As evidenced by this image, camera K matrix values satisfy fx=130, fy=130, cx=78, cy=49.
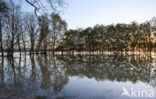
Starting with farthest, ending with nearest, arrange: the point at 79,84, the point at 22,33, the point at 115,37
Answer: the point at 115,37 → the point at 22,33 → the point at 79,84

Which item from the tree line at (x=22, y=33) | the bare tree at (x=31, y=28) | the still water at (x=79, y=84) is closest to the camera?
the still water at (x=79, y=84)

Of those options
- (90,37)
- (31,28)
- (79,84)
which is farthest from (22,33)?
(79,84)

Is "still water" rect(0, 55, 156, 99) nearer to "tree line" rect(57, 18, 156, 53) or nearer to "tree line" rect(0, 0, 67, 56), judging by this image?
"tree line" rect(0, 0, 67, 56)

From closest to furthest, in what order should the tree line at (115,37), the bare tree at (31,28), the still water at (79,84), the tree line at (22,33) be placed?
1. the still water at (79,84)
2. the tree line at (22,33)
3. the bare tree at (31,28)
4. the tree line at (115,37)

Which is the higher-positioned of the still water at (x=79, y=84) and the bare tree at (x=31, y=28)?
the bare tree at (x=31, y=28)

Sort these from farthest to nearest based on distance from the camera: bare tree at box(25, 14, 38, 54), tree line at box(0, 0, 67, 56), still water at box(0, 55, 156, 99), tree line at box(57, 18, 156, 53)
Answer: tree line at box(57, 18, 156, 53) → bare tree at box(25, 14, 38, 54) → tree line at box(0, 0, 67, 56) → still water at box(0, 55, 156, 99)

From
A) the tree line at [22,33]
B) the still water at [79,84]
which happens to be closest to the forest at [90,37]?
the tree line at [22,33]

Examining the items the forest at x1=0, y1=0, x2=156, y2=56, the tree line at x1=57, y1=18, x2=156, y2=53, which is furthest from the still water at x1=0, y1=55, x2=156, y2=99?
the tree line at x1=57, y1=18, x2=156, y2=53

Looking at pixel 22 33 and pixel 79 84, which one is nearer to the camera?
pixel 79 84

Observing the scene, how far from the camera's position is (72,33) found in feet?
190

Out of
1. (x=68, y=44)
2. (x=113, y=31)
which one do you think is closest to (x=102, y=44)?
(x=113, y=31)

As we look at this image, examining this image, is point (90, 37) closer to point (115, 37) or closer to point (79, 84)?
point (115, 37)

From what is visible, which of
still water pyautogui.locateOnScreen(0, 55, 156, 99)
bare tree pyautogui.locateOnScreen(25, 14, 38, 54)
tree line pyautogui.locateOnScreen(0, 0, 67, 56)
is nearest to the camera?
still water pyautogui.locateOnScreen(0, 55, 156, 99)

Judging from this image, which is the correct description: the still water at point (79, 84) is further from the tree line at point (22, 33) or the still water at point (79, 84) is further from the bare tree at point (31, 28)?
the bare tree at point (31, 28)
